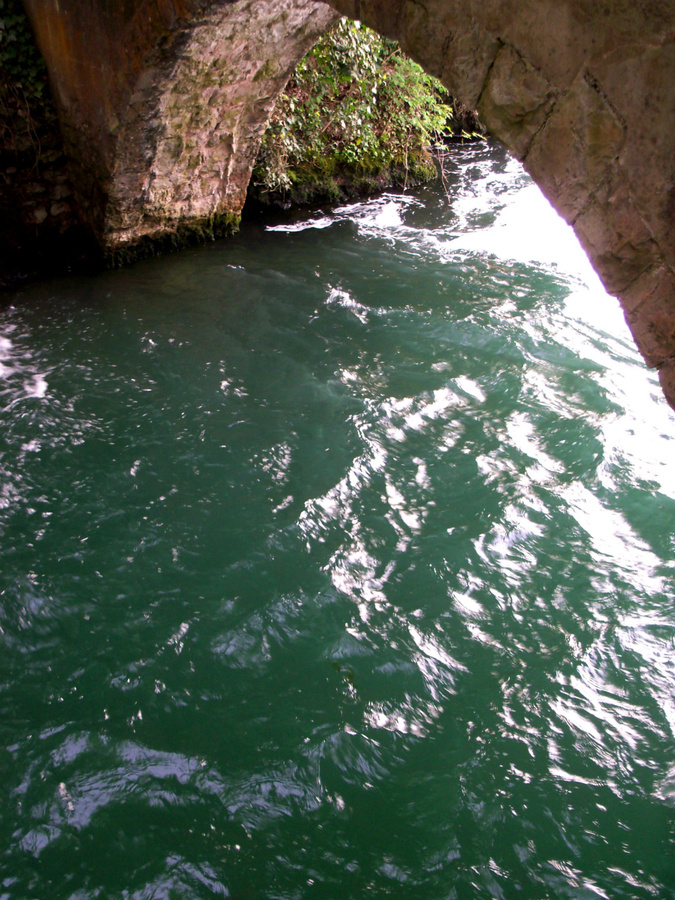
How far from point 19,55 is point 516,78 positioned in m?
4.70

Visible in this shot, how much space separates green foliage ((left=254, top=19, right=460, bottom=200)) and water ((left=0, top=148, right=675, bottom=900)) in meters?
2.45

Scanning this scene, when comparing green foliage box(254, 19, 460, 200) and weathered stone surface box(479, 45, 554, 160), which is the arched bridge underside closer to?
weathered stone surface box(479, 45, 554, 160)

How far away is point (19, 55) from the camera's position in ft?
17.2

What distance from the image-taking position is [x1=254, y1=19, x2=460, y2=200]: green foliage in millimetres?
6398

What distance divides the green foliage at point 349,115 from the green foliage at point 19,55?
2.09m

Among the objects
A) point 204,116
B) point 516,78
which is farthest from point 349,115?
point 516,78

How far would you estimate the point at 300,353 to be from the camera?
4750 millimetres

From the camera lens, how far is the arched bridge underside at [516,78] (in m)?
1.96

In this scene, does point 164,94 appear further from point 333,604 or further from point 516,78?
point 333,604

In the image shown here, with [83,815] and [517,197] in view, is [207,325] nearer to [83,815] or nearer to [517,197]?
[83,815]

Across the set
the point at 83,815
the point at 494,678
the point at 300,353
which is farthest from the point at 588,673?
the point at 300,353

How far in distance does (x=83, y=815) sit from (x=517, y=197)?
775cm

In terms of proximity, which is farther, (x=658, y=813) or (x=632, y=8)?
(x=658, y=813)

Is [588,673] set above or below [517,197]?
below
